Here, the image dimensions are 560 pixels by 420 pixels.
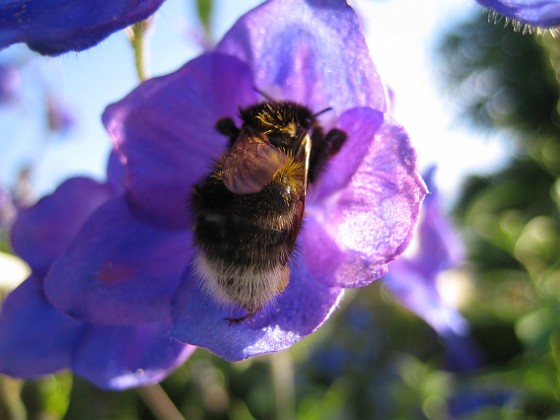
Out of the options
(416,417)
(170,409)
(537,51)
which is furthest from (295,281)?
(537,51)

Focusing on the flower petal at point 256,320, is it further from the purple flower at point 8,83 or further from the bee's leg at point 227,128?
the purple flower at point 8,83

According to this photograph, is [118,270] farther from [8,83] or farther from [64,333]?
[8,83]

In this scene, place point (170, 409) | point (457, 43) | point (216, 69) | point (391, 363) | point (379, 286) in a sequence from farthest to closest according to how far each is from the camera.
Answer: point (457, 43) < point (379, 286) < point (391, 363) < point (170, 409) < point (216, 69)

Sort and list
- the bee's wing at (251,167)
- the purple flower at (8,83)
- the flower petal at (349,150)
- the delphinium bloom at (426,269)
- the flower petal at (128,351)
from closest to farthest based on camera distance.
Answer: the bee's wing at (251,167) → the flower petal at (349,150) → the flower petal at (128,351) → the delphinium bloom at (426,269) → the purple flower at (8,83)

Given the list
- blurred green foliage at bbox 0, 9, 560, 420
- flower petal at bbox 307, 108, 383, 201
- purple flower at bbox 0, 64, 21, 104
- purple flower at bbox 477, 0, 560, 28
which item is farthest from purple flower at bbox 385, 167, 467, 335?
purple flower at bbox 0, 64, 21, 104

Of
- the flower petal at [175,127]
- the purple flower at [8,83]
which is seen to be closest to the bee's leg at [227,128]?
the flower petal at [175,127]

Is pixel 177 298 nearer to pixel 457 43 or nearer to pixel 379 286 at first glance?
pixel 379 286

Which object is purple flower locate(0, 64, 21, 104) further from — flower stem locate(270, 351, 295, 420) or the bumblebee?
the bumblebee

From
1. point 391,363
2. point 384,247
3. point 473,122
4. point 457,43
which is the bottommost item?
point 473,122
